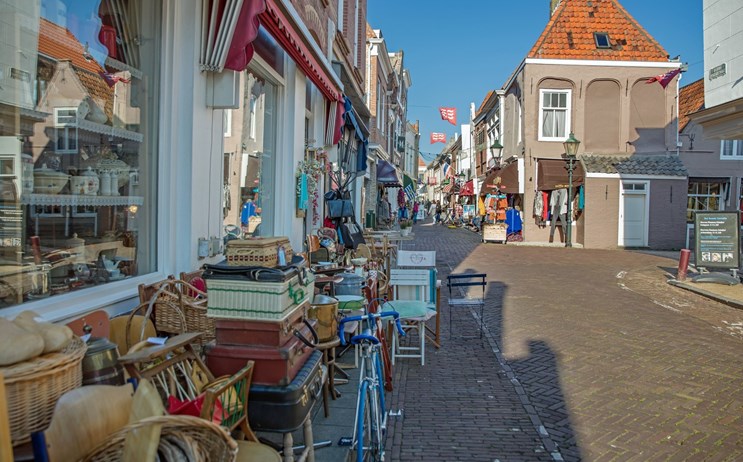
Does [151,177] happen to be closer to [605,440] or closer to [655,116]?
[605,440]

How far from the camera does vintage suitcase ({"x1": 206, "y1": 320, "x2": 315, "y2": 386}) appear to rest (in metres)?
2.75

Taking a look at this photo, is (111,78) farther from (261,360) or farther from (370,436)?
(370,436)

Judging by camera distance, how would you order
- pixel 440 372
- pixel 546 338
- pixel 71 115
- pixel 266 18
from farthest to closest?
pixel 546 338, pixel 440 372, pixel 266 18, pixel 71 115

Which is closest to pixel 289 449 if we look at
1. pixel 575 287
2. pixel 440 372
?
pixel 440 372

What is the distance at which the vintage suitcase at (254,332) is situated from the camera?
278 centimetres

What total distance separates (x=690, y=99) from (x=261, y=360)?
2678 centimetres

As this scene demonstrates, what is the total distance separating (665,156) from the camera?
70.8 ft

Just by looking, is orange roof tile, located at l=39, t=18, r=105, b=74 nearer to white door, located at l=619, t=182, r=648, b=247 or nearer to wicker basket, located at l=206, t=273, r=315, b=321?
wicker basket, located at l=206, t=273, r=315, b=321

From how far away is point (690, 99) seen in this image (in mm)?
24281

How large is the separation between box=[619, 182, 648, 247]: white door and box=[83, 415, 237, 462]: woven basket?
69.9 ft

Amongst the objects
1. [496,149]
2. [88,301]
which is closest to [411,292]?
[88,301]

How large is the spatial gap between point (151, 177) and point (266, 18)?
1.86m

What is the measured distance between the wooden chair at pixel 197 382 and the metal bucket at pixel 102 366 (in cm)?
9

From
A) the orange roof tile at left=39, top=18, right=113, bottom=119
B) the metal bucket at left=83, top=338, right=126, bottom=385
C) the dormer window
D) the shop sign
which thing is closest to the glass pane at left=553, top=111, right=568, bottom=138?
the dormer window
